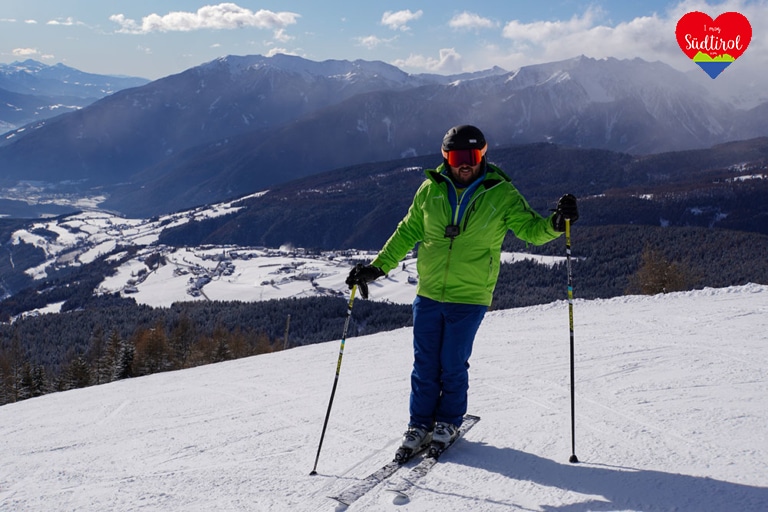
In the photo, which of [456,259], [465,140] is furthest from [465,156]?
[456,259]

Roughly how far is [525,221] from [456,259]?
0.57 m

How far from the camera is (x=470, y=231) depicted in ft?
13.1

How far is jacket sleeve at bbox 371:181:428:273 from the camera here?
436 cm

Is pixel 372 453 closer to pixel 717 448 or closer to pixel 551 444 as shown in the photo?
pixel 551 444

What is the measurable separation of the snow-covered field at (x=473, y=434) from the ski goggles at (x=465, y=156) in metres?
2.13

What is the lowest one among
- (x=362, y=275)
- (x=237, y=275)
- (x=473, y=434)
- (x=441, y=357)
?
(x=237, y=275)

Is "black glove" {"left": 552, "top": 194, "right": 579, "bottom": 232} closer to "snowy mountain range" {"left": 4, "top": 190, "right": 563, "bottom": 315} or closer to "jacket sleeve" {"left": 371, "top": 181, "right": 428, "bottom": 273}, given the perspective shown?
"jacket sleeve" {"left": 371, "top": 181, "right": 428, "bottom": 273}

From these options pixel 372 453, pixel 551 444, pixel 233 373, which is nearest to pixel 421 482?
pixel 372 453

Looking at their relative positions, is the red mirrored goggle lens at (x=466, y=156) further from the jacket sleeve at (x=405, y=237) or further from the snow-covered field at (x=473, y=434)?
the snow-covered field at (x=473, y=434)

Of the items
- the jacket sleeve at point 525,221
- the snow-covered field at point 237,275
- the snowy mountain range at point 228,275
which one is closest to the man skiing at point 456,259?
the jacket sleeve at point 525,221

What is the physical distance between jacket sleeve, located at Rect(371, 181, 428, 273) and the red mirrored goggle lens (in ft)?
1.28

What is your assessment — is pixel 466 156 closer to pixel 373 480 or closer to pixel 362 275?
pixel 362 275

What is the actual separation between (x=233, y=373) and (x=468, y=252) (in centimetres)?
589

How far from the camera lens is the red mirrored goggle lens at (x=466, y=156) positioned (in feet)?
A: 13.1
